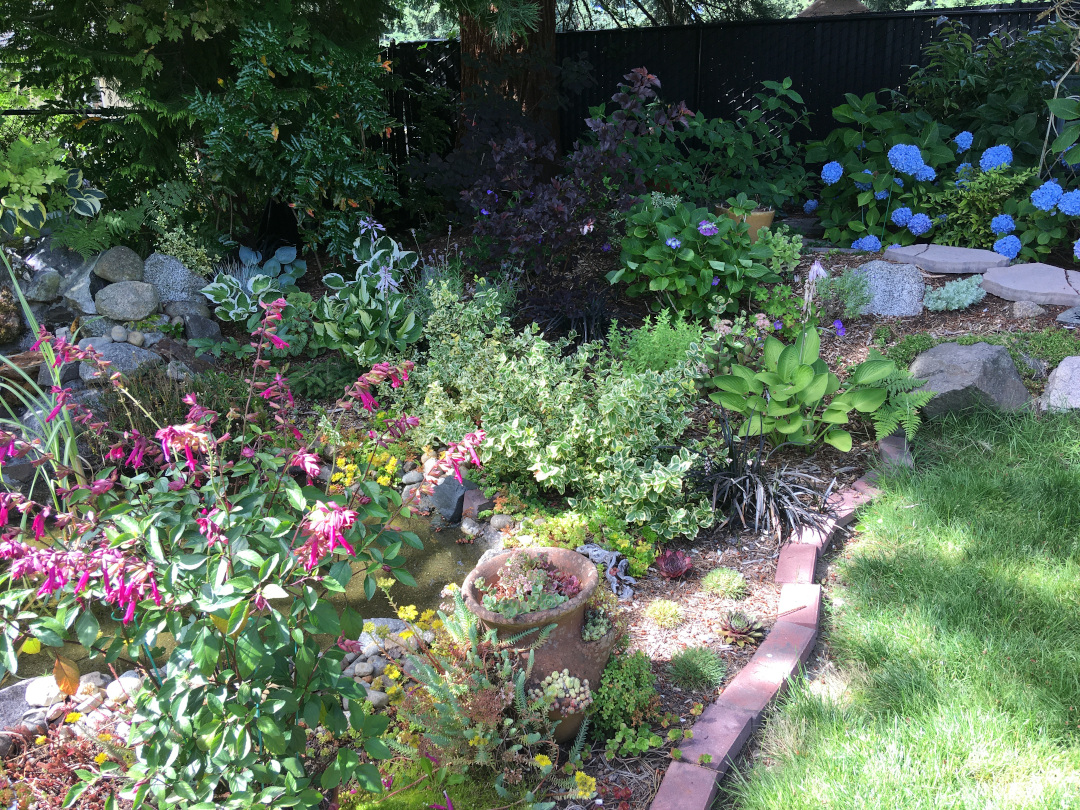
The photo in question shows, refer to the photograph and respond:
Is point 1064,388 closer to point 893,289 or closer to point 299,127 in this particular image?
point 893,289

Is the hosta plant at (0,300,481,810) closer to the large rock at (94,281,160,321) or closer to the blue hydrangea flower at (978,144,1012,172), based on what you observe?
the large rock at (94,281,160,321)

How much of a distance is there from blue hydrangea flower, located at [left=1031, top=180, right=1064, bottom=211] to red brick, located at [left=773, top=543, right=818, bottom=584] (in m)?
3.37

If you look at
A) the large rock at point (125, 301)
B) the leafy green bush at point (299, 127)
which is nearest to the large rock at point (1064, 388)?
the leafy green bush at point (299, 127)

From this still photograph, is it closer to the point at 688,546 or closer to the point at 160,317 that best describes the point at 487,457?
the point at 688,546

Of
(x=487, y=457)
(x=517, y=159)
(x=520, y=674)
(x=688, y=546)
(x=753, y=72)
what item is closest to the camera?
(x=520, y=674)

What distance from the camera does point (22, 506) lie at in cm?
148

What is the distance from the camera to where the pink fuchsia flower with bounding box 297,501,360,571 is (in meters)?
1.29

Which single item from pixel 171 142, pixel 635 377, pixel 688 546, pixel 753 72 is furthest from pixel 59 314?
pixel 753 72

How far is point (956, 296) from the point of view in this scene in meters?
4.55

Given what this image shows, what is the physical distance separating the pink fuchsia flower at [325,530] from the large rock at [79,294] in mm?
3930

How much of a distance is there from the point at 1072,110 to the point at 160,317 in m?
5.86

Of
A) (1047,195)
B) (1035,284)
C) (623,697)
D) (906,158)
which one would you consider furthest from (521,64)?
(623,697)

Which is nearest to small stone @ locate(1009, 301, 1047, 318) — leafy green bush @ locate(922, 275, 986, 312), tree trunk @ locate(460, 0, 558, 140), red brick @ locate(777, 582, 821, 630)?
leafy green bush @ locate(922, 275, 986, 312)

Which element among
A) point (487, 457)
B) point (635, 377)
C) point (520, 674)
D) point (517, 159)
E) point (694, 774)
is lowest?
point (694, 774)
